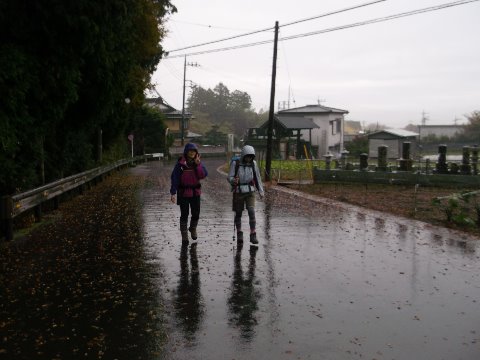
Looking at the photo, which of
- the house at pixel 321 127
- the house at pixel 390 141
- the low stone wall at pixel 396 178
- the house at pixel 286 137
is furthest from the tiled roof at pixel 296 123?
the low stone wall at pixel 396 178

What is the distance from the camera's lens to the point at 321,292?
20.5 ft

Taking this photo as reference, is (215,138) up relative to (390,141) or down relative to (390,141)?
up

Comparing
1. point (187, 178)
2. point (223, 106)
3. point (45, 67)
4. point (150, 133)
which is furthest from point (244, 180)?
point (223, 106)

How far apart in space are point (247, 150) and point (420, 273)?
12.1 feet

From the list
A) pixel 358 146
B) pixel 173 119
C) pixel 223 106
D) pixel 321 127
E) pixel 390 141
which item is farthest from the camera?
pixel 223 106

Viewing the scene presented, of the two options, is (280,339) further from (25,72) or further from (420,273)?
(25,72)

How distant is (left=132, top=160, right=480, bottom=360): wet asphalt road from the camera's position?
4590mm

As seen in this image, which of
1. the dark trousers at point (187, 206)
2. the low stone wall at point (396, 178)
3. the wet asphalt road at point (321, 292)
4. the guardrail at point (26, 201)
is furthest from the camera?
the low stone wall at point (396, 178)

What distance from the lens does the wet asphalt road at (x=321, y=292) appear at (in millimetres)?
4590

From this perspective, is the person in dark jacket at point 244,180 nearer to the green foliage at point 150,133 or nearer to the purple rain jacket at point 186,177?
the purple rain jacket at point 186,177

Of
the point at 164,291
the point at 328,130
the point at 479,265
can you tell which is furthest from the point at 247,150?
the point at 328,130

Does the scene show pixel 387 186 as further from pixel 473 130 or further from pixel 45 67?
pixel 473 130

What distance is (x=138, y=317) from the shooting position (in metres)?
5.29

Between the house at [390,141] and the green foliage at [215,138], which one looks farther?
the green foliage at [215,138]
